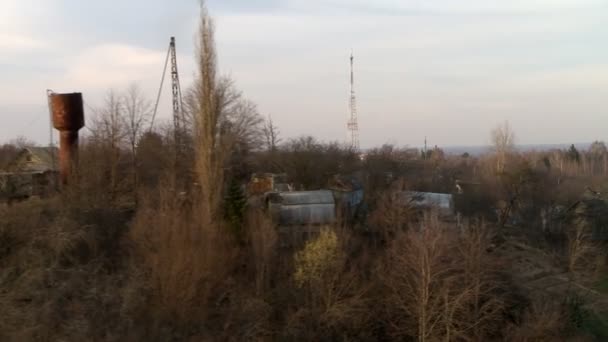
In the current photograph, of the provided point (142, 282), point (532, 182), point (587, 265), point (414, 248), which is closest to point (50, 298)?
point (142, 282)

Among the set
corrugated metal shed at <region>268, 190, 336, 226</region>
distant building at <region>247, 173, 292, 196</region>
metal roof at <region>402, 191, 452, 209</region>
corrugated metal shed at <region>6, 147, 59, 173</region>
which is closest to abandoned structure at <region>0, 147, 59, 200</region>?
corrugated metal shed at <region>6, 147, 59, 173</region>

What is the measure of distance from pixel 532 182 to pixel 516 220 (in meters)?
3.66

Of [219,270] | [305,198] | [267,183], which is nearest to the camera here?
[219,270]

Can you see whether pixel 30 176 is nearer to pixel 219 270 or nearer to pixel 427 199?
pixel 219 270

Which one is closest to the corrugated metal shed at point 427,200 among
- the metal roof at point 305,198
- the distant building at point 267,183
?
the metal roof at point 305,198

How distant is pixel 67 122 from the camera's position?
19406mm

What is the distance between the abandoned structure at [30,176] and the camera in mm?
20375

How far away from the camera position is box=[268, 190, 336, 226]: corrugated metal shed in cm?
1953

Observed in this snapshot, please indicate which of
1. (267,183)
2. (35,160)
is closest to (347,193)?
(267,183)

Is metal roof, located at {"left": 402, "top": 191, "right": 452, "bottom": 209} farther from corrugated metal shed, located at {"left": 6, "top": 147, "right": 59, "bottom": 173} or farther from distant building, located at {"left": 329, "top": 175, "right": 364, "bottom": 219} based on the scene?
corrugated metal shed, located at {"left": 6, "top": 147, "right": 59, "bottom": 173}

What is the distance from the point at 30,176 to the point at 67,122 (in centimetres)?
518

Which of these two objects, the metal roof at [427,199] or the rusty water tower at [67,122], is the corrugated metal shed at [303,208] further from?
the rusty water tower at [67,122]

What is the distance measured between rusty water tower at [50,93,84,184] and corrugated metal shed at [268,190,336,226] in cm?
744

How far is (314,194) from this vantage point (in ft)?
69.0
